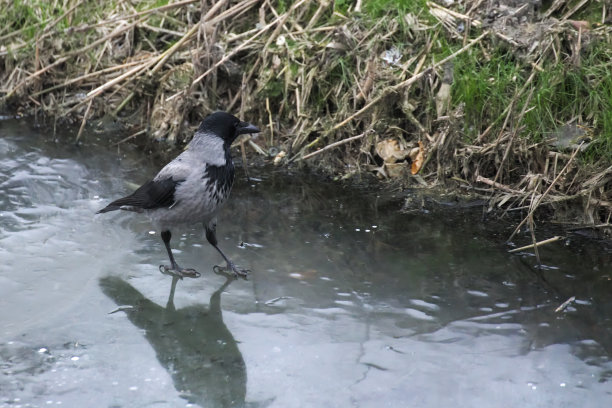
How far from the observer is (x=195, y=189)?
5070 millimetres

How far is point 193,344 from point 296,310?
0.66 meters

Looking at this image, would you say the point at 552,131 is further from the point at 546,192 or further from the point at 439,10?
the point at 439,10

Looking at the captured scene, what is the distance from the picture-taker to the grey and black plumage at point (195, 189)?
510 centimetres

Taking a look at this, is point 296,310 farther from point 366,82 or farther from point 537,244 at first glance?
point 366,82

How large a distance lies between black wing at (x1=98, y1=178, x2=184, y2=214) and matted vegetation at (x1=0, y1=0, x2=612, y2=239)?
1.74 metres

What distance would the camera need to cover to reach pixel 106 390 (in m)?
3.82

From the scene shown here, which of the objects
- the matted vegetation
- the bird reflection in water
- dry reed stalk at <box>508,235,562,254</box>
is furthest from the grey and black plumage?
dry reed stalk at <box>508,235,562,254</box>

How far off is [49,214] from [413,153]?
290cm

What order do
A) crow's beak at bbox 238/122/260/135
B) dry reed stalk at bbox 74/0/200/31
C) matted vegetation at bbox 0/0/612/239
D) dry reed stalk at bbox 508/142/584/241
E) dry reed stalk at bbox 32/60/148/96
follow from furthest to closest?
dry reed stalk at bbox 32/60/148/96 → dry reed stalk at bbox 74/0/200/31 → matted vegetation at bbox 0/0/612/239 → crow's beak at bbox 238/122/260/135 → dry reed stalk at bbox 508/142/584/241

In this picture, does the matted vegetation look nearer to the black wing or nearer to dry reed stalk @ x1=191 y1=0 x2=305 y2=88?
dry reed stalk @ x1=191 y1=0 x2=305 y2=88

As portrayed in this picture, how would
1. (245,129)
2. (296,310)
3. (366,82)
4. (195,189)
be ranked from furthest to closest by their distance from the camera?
(366,82)
(245,129)
(195,189)
(296,310)

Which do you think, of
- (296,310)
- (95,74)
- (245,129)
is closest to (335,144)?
(245,129)

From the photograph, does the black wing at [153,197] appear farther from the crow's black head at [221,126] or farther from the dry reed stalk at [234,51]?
the dry reed stalk at [234,51]

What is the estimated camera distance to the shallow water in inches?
151
